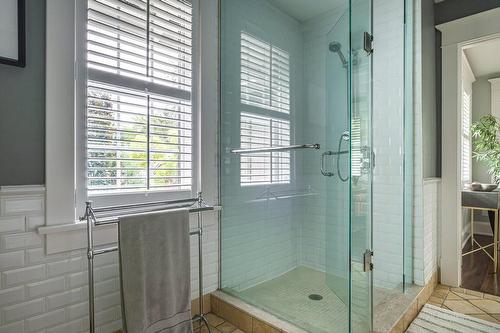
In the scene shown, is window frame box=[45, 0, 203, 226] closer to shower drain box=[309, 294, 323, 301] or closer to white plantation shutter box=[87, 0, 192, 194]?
white plantation shutter box=[87, 0, 192, 194]

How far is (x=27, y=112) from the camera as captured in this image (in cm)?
127

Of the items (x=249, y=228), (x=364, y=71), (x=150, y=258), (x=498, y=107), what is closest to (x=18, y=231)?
(x=150, y=258)

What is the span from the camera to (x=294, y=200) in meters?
2.07

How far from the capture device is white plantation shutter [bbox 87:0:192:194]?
1503mm

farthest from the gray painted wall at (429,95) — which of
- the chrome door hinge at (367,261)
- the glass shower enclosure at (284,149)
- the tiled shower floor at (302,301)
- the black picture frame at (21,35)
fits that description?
the black picture frame at (21,35)

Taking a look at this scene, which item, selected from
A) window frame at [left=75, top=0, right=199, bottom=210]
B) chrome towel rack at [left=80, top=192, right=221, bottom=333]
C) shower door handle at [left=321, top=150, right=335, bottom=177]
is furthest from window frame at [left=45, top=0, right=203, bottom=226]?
shower door handle at [left=321, top=150, right=335, bottom=177]

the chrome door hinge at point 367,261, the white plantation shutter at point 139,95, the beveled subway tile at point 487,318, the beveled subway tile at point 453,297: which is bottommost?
the beveled subway tile at point 453,297

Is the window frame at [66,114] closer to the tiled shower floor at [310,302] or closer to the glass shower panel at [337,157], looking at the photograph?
the tiled shower floor at [310,302]

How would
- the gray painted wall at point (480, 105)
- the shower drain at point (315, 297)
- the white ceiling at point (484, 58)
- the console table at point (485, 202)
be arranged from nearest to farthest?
the shower drain at point (315, 297), the console table at point (485, 202), the white ceiling at point (484, 58), the gray painted wall at point (480, 105)

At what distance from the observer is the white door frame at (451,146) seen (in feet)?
8.18

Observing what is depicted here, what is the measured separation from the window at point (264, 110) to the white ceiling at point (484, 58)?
2.85 meters

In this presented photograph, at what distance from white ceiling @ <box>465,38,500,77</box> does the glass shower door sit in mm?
2668

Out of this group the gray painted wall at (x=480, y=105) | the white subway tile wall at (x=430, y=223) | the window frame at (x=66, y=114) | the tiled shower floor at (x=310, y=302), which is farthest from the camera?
the gray painted wall at (x=480, y=105)

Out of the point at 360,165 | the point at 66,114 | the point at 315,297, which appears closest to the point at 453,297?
the point at 315,297
